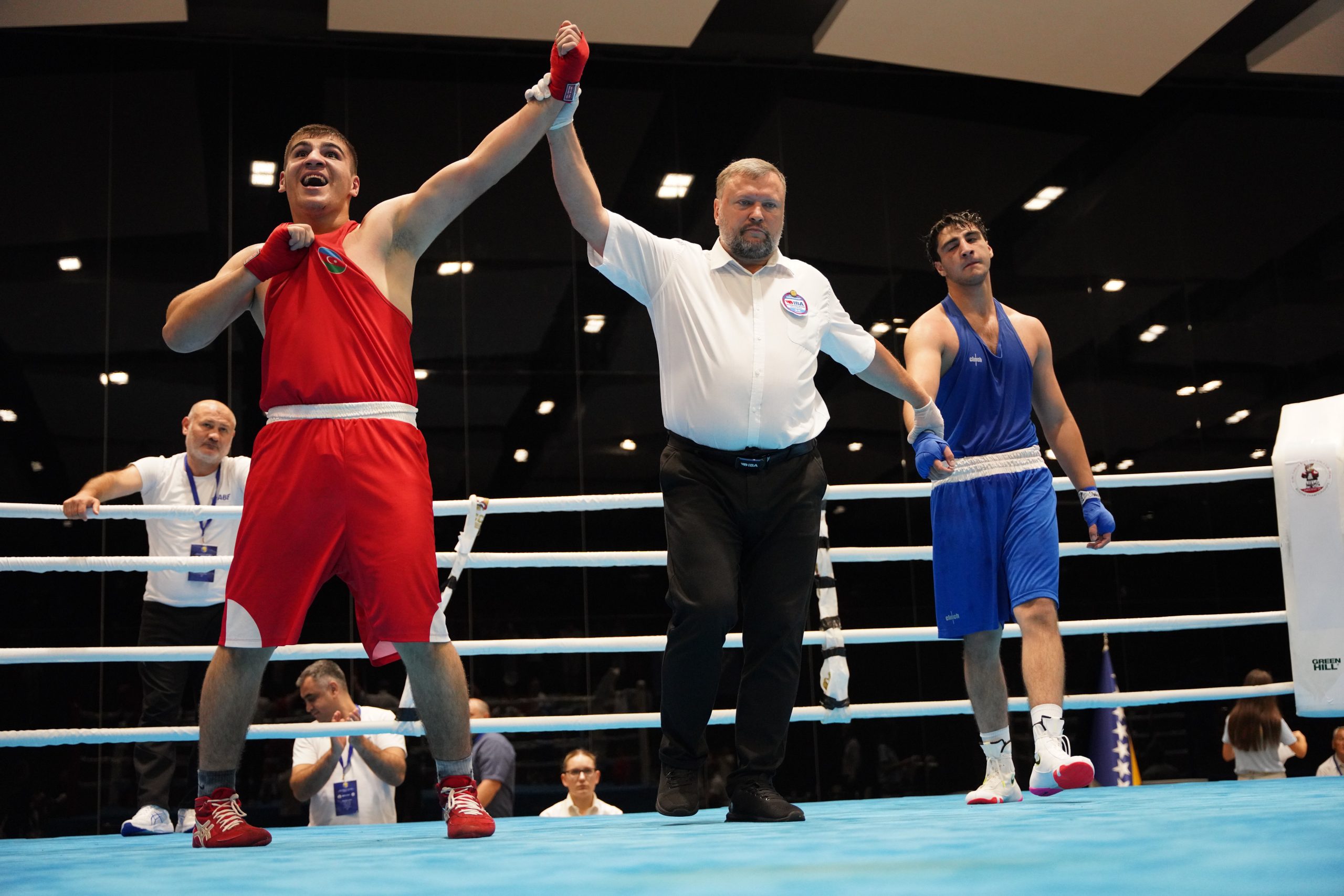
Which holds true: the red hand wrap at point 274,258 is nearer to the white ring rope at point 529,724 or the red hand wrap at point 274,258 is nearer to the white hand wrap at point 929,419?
the white ring rope at point 529,724

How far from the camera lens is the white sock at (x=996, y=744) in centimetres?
324

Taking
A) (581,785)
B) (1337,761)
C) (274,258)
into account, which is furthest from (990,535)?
(1337,761)

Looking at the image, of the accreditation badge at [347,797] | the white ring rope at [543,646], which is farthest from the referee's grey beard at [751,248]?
the accreditation badge at [347,797]

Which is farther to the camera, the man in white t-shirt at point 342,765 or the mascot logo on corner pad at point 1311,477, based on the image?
the man in white t-shirt at point 342,765

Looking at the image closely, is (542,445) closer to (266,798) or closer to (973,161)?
(266,798)

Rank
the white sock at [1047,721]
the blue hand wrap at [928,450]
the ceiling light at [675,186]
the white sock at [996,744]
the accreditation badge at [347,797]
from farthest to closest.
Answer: the ceiling light at [675,186]
the accreditation badge at [347,797]
the white sock at [996,744]
the blue hand wrap at [928,450]
the white sock at [1047,721]

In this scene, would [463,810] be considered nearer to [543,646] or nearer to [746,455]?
[746,455]

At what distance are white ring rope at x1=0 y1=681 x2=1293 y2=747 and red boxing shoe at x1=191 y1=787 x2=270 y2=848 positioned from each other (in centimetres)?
76

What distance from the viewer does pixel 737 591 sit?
9.37 ft

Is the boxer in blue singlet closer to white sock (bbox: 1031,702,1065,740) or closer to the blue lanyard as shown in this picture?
white sock (bbox: 1031,702,1065,740)

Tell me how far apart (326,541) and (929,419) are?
5.12 feet

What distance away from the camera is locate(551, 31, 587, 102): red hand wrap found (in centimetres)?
260

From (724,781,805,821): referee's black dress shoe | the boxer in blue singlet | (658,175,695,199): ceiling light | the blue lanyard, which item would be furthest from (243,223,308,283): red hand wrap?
(658,175,695,199): ceiling light

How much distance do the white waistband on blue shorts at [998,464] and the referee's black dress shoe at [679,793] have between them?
1.12 meters
